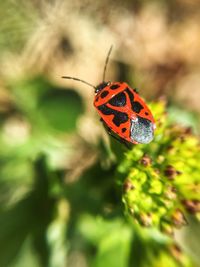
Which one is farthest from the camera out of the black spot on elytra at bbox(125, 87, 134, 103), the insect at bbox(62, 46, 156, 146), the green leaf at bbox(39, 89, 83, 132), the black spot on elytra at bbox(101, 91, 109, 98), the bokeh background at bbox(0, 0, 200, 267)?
the green leaf at bbox(39, 89, 83, 132)

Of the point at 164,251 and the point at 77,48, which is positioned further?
the point at 77,48

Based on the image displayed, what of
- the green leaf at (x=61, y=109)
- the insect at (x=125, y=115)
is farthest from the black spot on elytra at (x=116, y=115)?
the green leaf at (x=61, y=109)

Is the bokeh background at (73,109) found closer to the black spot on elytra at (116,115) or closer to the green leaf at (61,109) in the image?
the green leaf at (61,109)

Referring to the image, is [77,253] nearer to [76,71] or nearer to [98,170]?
[98,170]

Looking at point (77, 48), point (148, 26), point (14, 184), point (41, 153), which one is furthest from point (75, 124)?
point (148, 26)

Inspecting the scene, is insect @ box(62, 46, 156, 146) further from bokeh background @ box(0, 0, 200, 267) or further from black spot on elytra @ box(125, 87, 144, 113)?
bokeh background @ box(0, 0, 200, 267)

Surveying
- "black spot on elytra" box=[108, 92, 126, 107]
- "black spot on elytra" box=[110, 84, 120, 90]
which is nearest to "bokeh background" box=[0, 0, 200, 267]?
"black spot on elytra" box=[108, 92, 126, 107]

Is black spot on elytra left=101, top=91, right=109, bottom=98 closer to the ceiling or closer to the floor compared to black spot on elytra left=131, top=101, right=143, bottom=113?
closer to the floor
